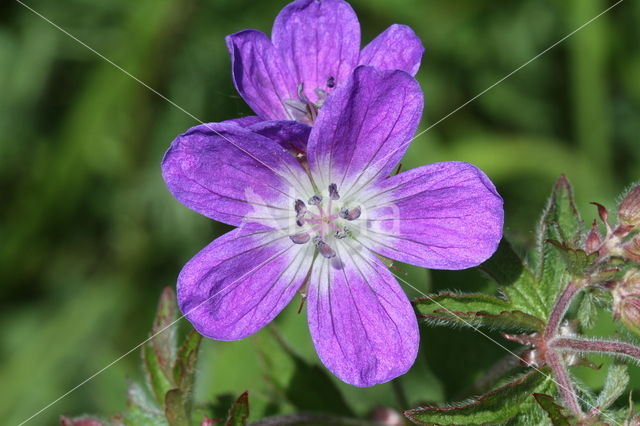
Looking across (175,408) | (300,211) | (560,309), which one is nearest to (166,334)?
Result: (175,408)

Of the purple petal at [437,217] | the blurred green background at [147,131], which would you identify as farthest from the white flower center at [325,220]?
the blurred green background at [147,131]

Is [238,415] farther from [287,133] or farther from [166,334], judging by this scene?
[287,133]

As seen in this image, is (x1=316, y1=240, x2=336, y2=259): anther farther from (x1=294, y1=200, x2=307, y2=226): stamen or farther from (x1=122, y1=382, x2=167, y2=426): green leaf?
(x1=122, y1=382, x2=167, y2=426): green leaf

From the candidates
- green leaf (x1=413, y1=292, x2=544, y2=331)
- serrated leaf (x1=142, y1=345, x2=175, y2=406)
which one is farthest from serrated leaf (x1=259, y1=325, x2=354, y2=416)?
green leaf (x1=413, y1=292, x2=544, y2=331)

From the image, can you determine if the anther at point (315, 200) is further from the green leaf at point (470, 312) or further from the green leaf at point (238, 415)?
the green leaf at point (238, 415)

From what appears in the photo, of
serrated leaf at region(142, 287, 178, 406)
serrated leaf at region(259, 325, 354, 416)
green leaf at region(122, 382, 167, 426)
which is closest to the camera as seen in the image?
serrated leaf at region(142, 287, 178, 406)
